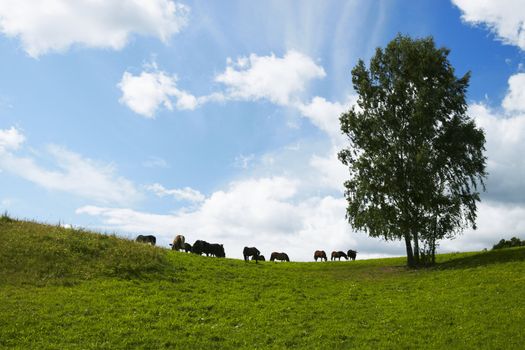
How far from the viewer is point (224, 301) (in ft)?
97.7

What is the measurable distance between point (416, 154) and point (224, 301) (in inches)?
1007

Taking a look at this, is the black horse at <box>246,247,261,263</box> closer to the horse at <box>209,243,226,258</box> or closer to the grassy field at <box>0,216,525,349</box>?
the horse at <box>209,243,226,258</box>

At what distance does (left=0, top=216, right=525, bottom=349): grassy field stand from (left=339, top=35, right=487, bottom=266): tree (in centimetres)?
475

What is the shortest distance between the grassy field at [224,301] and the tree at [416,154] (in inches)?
187

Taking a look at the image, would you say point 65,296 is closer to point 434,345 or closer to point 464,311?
point 434,345

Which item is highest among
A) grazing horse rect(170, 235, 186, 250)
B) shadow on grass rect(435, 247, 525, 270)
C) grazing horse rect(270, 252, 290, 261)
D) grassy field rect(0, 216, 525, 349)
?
grazing horse rect(170, 235, 186, 250)

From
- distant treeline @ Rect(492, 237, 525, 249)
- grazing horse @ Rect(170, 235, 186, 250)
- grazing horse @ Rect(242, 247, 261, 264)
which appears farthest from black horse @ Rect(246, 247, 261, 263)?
distant treeline @ Rect(492, 237, 525, 249)

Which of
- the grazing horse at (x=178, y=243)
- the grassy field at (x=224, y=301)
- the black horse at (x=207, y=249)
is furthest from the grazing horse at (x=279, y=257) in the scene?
the grassy field at (x=224, y=301)

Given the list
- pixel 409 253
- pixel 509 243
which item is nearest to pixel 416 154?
pixel 409 253

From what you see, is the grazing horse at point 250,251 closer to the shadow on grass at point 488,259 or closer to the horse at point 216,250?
the horse at point 216,250

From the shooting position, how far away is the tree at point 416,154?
45594 millimetres

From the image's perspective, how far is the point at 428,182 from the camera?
45.1 m

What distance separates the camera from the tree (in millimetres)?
45594

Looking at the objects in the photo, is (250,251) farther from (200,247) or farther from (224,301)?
(224,301)
